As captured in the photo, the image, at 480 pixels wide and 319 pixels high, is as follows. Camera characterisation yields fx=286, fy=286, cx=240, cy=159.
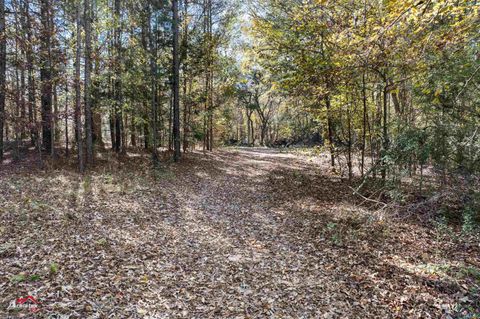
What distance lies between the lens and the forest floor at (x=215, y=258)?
12.0 feet

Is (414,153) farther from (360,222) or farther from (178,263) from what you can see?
(178,263)

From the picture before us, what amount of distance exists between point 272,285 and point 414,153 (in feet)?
13.3

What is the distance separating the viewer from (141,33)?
1261cm

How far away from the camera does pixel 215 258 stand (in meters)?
4.98

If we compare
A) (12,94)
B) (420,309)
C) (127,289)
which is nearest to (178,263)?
(127,289)

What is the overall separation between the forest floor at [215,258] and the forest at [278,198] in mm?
33

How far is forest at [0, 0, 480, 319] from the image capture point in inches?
150
